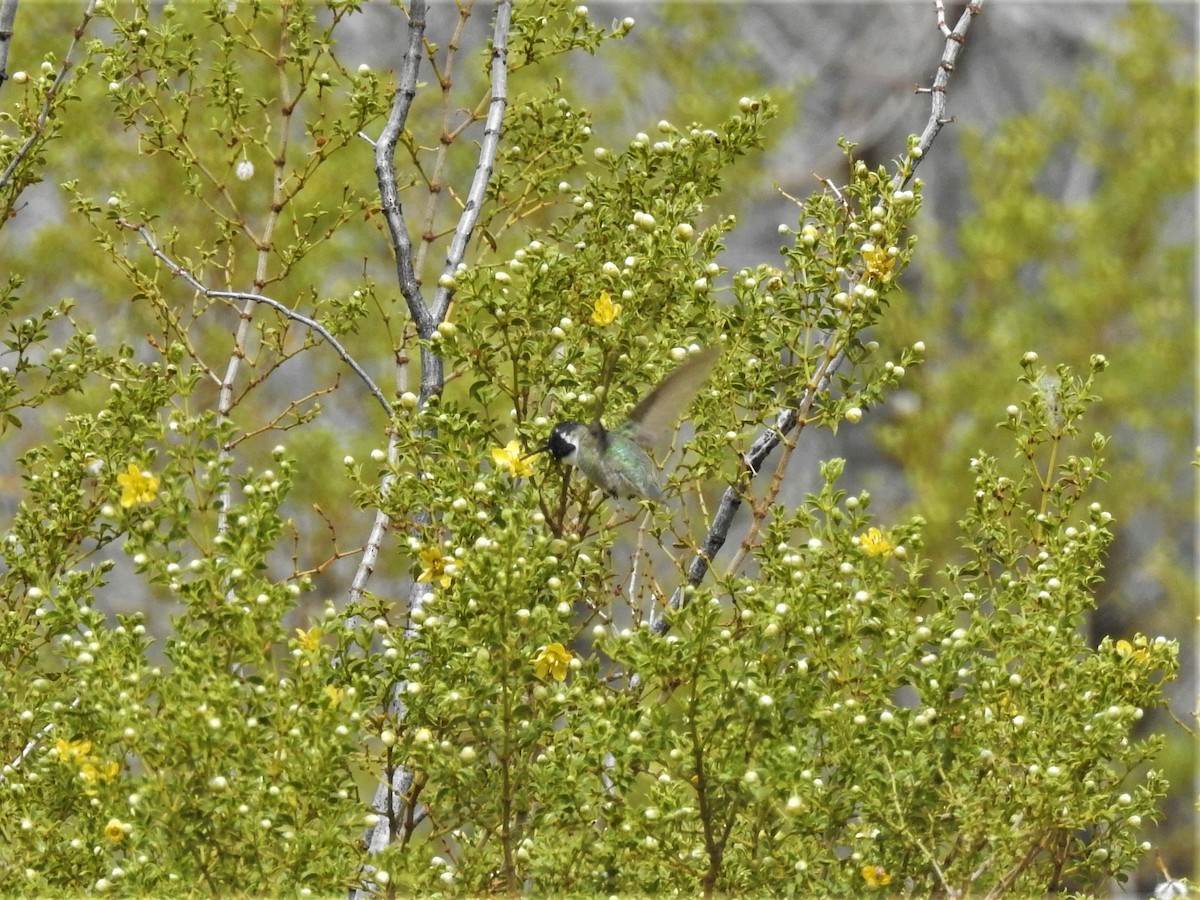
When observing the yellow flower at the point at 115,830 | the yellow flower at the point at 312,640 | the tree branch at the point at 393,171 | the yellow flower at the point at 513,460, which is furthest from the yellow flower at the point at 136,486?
the tree branch at the point at 393,171

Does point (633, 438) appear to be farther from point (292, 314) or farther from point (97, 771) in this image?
point (97, 771)

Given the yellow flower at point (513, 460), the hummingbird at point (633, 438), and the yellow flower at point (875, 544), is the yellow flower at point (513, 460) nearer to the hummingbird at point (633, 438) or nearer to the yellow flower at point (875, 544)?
the hummingbird at point (633, 438)

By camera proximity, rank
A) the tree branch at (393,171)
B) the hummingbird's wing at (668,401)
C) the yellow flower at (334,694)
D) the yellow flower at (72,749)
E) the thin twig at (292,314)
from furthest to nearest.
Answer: the tree branch at (393,171) → the thin twig at (292,314) → the hummingbird's wing at (668,401) → the yellow flower at (72,749) → the yellow flower at (334,694)

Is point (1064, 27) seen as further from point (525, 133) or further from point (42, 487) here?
point (42, 487)

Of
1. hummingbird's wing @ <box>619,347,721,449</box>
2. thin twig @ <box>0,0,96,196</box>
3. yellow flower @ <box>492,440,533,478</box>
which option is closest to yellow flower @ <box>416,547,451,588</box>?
yellow flower @ <box>492,440,533,478</box>

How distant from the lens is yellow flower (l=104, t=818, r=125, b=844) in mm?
2166

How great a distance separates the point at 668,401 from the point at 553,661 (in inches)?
22.4

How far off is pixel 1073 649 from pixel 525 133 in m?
1.70

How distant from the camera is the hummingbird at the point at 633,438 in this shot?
2514 mm

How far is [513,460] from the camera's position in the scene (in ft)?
8.27

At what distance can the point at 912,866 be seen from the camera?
7.92 ft

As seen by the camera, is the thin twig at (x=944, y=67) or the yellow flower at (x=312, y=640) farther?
the thin twig at (x=944, y=67)

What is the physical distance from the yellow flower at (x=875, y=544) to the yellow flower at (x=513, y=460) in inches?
22.0

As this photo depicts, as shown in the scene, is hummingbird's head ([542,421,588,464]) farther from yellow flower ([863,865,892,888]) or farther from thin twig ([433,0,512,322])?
yellow flower ([863,865,892,888])
